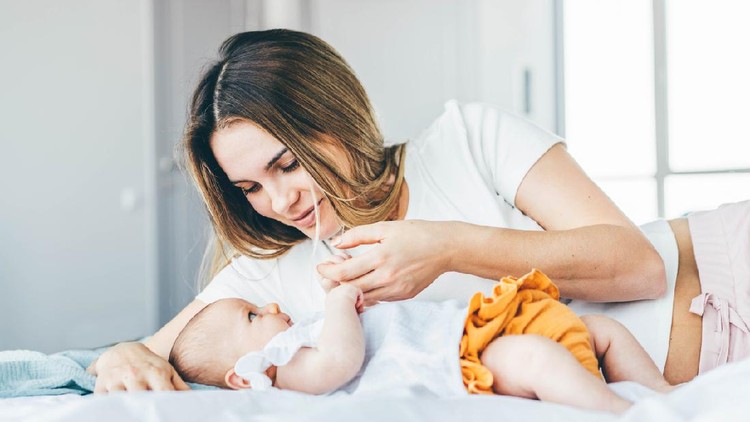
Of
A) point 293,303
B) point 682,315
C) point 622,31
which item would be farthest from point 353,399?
point 622,31

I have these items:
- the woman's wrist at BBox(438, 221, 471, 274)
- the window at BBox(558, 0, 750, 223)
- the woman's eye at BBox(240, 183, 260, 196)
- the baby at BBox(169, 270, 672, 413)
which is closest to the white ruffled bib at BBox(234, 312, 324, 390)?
the baby at BBox(169, 270, 672, 413)

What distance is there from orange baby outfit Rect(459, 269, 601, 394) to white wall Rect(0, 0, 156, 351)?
1.55 meters

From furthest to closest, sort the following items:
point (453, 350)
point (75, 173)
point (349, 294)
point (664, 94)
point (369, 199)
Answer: point (664, 94)
point (75, 173)
point (369, 199)
point (349, 294)
point (453, 350)

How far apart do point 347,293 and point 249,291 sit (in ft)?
1.88

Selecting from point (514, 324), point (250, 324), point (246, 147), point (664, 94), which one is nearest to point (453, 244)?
point (514, 324)

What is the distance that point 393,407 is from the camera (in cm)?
81

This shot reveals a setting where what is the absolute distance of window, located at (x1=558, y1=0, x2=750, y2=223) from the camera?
345 centimetres

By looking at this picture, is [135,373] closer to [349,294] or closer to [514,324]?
[349,294]

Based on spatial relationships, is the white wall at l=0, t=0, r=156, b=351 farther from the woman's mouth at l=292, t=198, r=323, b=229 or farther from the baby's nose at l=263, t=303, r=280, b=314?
the baby's nose at l=263, t=303, r=280, b=314

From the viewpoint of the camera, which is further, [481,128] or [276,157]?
[481,128]

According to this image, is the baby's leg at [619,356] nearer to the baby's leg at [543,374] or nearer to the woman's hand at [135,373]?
the baby's leg at [543,374]

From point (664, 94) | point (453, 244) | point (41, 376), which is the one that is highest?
point (664, 94)

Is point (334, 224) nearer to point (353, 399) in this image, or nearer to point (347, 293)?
point (347, 293)

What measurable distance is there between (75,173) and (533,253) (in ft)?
5.25
